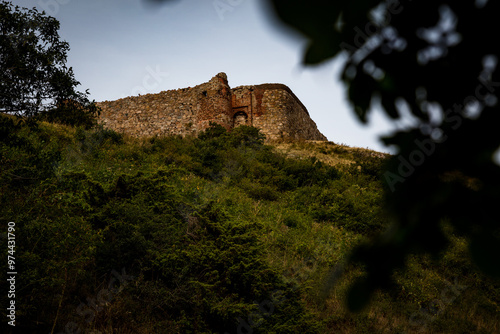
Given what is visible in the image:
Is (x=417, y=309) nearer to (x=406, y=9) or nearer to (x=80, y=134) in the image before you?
(x=406, y=9)

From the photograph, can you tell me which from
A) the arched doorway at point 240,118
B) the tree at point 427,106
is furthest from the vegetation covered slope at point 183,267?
the arched doorway at point 240,118

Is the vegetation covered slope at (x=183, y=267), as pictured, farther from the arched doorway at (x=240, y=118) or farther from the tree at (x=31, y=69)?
the arched doorway at (x=240, y=118)

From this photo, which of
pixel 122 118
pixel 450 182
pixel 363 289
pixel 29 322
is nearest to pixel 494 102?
pixel 450 182

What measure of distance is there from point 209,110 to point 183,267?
14736mm

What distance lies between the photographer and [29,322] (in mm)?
3100

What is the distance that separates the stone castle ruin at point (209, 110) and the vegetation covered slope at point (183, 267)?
10610mm

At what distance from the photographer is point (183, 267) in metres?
4.02

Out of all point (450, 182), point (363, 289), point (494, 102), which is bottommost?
point (363, 289)

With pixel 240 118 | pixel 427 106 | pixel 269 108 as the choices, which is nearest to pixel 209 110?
pixel 240 118

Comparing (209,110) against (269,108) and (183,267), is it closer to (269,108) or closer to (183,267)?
(269,108)

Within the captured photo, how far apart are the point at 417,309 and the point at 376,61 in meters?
5.25

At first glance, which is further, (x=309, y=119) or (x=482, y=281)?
(x=309, y=119)

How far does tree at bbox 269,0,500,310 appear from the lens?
68 centimetres

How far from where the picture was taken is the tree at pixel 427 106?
0.68m
